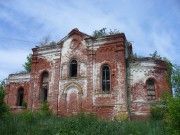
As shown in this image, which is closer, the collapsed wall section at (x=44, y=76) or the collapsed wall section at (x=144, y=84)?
the collapsed wall section at (x=144, y=84)

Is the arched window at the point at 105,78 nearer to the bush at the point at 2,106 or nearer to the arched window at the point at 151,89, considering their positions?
the arched window at the point at 151,89

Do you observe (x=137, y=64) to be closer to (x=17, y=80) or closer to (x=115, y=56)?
(x=115, y=56)

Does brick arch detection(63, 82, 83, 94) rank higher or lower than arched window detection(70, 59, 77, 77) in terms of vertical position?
lower

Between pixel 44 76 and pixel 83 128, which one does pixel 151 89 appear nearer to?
pixel 83 128

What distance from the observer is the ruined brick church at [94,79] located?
19.4m

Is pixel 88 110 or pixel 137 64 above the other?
pixel 137 64

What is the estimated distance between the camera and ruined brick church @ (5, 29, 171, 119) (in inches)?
763

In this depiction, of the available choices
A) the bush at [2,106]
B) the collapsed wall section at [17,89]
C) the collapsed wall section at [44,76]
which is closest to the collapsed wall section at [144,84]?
the collapsed wall section at [44,76]

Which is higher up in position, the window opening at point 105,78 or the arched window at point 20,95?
the window opening at point 105,78

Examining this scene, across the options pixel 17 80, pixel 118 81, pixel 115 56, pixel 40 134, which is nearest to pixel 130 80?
pixel 118 81

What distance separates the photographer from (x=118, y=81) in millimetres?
19656

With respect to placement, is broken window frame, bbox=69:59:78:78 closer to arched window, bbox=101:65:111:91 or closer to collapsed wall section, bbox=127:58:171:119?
arched window, bbox=101:65:111:91

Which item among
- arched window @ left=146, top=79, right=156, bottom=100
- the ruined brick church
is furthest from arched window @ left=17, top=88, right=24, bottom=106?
arched window @ left=146, top=79, right=156, bottom=100

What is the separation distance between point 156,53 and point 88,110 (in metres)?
12.3
